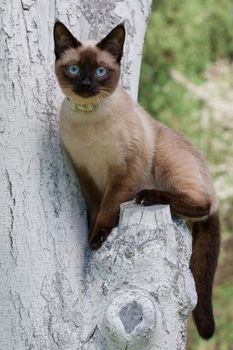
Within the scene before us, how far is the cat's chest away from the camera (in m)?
2.87

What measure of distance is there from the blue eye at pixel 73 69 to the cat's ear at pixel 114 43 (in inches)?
4.7

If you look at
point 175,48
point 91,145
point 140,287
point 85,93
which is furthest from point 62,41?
point 175,48

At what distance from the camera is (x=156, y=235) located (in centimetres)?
259

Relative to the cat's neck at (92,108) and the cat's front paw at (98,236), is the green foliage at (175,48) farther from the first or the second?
the cat's front paw at (98,236)

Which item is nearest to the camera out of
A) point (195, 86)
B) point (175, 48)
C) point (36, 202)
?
point (36, 202)

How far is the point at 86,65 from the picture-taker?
286cm

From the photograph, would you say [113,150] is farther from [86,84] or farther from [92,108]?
[86,84]

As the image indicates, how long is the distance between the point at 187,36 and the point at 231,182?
1515 mm

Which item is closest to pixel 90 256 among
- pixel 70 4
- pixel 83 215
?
pixel 83 215

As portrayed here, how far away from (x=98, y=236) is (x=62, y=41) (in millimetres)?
712

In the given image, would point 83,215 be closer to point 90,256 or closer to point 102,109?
point 90,256

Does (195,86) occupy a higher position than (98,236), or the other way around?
(98,236)

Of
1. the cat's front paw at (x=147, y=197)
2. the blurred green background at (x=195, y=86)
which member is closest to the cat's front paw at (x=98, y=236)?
the cat's front paw at (x=147, y=197)

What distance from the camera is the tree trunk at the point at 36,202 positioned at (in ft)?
8.52
